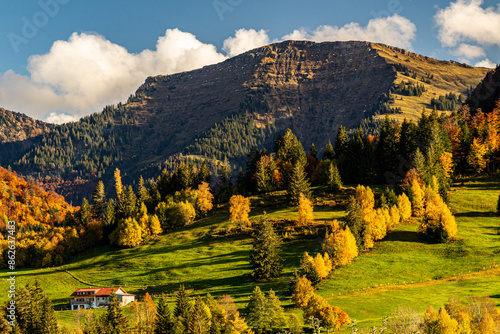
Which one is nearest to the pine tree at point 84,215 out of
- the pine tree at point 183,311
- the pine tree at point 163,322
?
the pine tree at point 183,311

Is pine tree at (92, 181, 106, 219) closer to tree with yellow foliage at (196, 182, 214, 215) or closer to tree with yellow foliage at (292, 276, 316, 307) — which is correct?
tree with yellow foliage at (196, 182, 214, 215)

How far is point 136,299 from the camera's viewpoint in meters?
93.1

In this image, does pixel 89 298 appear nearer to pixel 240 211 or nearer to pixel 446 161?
pixel 240 211

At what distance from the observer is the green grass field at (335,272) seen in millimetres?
76000

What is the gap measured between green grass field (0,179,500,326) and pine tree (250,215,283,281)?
2288 millimetres

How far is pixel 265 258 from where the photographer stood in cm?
9212

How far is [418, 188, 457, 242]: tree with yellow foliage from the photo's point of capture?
97.3m

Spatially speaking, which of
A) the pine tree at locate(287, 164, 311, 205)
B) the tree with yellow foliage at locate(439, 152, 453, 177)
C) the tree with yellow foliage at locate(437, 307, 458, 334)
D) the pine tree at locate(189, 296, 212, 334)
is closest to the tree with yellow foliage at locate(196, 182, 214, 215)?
the pine tree at locate(287, 164, 311, 205)

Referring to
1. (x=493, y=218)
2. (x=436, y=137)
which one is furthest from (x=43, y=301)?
(x=436, y=137)

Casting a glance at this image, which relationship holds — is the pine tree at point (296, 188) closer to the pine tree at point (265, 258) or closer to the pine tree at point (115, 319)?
the pine tree at point (265, 258)

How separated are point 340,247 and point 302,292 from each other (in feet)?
61.6

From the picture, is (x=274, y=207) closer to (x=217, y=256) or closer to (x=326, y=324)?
(x=217, y=256)

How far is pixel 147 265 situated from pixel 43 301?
3270 cm

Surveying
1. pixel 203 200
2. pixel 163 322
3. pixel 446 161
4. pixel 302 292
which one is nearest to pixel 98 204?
pixel 203 200
